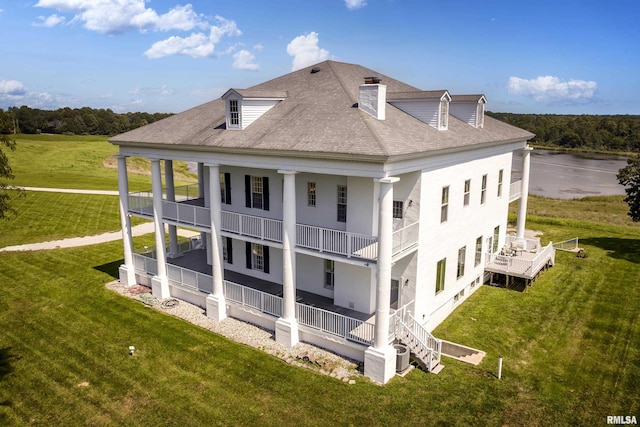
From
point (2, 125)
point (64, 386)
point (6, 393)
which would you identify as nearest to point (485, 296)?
point (64, 386)

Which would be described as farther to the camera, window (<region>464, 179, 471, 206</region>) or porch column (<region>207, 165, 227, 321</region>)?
window (<region>464, 179, 471, 206</region>)

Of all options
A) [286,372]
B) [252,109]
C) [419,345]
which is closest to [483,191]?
[419,345]

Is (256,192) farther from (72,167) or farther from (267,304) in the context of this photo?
(72,167)

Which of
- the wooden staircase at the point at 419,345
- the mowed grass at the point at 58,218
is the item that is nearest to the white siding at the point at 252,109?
the wooden staircase at the point at 419,345

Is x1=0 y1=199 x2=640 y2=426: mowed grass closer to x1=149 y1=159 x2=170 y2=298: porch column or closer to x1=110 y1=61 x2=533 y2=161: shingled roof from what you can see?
x1=149 y1=159 x2=170 y2=298: porch column

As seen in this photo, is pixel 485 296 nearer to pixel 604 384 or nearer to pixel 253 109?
pixel 604 384

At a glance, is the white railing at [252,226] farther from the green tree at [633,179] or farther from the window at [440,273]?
the green tree at [633,179]

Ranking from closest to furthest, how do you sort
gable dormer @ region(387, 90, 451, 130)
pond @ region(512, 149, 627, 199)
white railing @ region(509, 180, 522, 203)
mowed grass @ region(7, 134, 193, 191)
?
gable dormer @ region(387, 90, 451, 130)
white railing @ region(509, 180, 522, 203)
mowed grass @ region(7, 134, 193, 191)
pond @ region(512, 149, 627, 199)

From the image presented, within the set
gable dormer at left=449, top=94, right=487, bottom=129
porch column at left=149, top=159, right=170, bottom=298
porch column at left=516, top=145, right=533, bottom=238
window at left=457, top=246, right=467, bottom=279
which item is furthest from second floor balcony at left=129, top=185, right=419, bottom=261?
porch column at left=516, top=145, right=533, bottom=238
